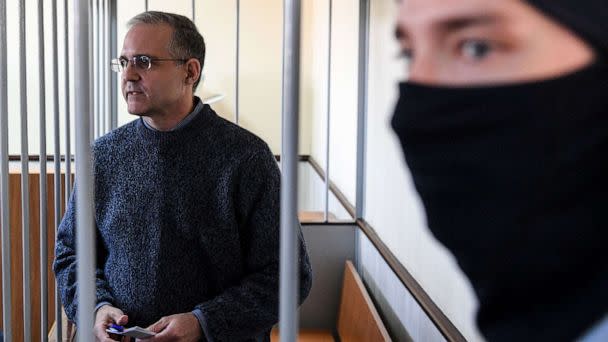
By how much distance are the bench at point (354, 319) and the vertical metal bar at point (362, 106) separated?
0.18 meters

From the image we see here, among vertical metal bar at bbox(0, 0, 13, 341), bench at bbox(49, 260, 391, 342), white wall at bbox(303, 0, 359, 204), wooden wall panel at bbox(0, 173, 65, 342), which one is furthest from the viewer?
white wall at bbox(303, 0, 359, 204)

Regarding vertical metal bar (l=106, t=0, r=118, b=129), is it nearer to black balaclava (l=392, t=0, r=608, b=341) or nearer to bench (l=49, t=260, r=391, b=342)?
bench (l=49, t=260, r=391, b=342)

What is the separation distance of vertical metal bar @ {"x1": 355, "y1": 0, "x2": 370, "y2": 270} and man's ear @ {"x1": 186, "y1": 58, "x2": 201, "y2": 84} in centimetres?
162

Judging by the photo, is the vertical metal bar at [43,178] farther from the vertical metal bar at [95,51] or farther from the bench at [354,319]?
the vertical metal bar at [95,51]

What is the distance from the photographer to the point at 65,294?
169 cm

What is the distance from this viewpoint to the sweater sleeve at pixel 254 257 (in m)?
1.55

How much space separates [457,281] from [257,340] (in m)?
0.58

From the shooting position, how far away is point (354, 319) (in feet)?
9.77

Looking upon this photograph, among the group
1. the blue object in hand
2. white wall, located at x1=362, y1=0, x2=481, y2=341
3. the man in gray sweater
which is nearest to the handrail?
white wall, located at x1=362, y1=0, x2=481, y2=341

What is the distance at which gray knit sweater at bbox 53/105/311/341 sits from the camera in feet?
5.12

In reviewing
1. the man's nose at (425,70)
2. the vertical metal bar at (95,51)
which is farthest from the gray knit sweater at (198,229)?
the vertical metal bar at (95,51)

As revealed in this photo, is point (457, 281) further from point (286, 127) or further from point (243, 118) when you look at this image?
point (243, 118)

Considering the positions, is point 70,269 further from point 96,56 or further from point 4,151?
point 96,56

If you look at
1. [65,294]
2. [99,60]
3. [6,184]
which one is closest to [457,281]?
[65,294]
